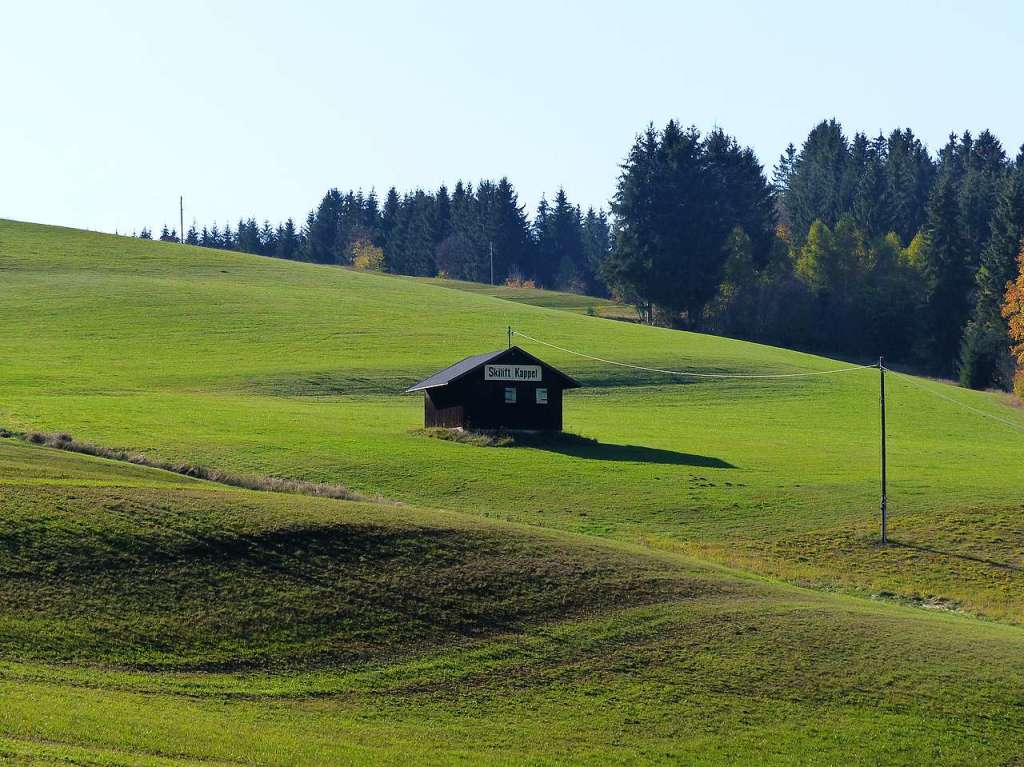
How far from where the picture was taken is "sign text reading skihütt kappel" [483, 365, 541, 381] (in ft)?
208

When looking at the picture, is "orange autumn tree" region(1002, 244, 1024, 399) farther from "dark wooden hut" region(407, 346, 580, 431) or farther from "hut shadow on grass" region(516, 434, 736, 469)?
"dark wooden hut" region(407, 346, 580, 431)

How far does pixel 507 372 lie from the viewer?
63375mm

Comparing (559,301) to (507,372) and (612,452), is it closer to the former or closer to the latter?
(507,372)

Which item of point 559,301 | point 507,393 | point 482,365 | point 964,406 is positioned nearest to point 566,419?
point 507,393

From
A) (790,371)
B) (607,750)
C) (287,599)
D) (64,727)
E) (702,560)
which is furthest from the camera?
(790,371)

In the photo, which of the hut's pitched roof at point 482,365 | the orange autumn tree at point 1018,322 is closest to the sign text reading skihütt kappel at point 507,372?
the hut's pitched roof at point 482,365

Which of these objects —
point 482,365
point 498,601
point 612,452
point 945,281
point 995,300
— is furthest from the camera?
point 945,281

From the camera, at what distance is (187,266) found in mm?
129750

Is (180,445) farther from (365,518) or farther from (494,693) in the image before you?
(494,693)

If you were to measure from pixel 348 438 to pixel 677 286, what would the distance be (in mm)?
83614

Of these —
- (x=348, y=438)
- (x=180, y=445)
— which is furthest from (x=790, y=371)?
(x=180, y=445)

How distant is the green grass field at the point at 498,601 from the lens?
24.7 m

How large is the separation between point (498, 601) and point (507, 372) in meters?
32.3

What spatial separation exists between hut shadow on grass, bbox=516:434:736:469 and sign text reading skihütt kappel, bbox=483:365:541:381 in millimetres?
2843
